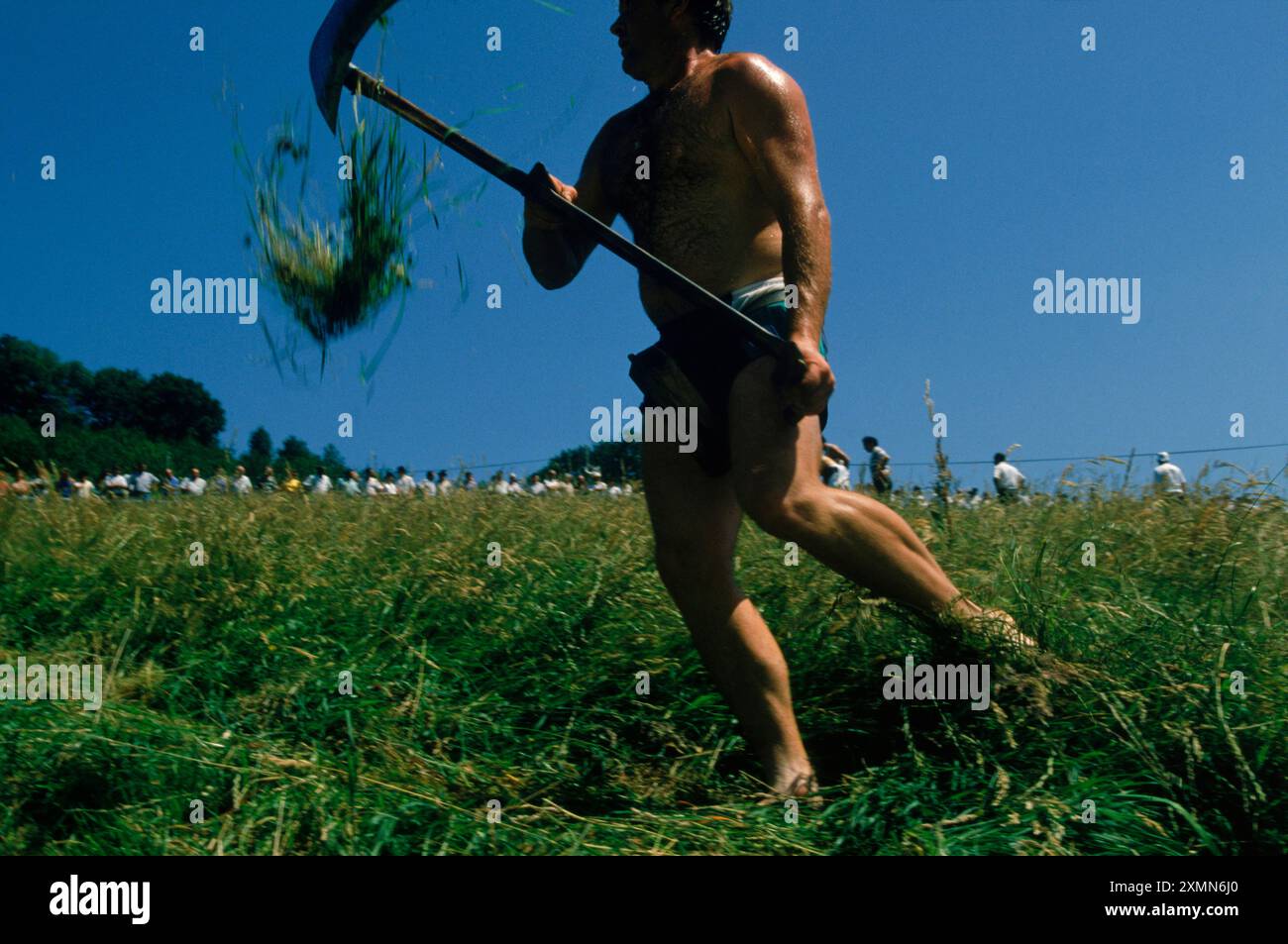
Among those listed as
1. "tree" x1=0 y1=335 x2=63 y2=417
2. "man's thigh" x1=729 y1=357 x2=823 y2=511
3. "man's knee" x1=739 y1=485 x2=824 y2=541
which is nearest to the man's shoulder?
"man's thigh" x1=729 y1=357 x2=823 y2=511

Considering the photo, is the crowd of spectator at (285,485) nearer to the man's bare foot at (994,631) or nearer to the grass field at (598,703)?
the grass field at (598,703)

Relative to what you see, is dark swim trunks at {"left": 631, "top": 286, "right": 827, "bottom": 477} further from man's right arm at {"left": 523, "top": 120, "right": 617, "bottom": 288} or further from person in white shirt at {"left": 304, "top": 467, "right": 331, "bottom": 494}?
person in white shirt at {"left": 304, "top": 467, "right": 331, "bottom": 494}

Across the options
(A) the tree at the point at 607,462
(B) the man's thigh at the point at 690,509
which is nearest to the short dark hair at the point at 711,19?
(B) the man's thigh at the point at 690,509

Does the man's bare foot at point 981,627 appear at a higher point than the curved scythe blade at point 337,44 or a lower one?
lower

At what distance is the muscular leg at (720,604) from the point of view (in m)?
2.12

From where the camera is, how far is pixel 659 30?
94.2 inches

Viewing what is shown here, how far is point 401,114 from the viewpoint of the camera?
2395 mm

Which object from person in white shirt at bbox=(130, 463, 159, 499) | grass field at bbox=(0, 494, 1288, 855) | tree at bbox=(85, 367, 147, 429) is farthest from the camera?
tree at bbox=(85, 367, 147, 429)

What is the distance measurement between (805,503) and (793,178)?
30.0 inches

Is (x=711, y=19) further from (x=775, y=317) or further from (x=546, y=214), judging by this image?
(x=775, y=317)

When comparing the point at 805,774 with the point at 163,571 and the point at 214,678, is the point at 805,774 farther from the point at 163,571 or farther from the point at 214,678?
the point at 163,571

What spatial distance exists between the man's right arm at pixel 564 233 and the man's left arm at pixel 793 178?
1.62 feet

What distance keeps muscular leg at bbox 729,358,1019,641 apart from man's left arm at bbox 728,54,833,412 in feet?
0.37

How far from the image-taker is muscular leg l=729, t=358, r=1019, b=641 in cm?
204
